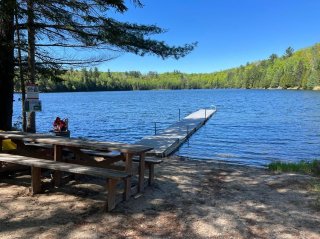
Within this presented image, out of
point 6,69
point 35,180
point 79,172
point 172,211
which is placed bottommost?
point 172,211

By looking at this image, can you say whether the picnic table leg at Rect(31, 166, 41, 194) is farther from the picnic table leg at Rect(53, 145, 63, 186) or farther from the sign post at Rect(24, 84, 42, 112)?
the sign post at Rect(24, 84, 42, 112)

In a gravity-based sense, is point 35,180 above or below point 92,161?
below

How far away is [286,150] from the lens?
1599 cm

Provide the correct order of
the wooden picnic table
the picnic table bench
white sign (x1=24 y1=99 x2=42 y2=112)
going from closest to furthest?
the picnic table bench, the wooden picnic table, white sign (x1=24 y1=99 x2=42 y2=112)

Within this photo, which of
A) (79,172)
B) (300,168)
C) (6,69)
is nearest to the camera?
(79,172)

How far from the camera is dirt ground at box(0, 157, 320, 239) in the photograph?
4.30 m

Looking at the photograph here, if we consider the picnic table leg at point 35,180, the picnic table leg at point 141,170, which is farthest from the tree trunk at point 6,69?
the picnic table leg at point 141,170

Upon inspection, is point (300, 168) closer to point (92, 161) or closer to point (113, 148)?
point (92, 161)

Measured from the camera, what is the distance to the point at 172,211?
5.06m

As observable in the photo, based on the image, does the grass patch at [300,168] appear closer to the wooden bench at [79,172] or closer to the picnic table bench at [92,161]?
the picnic table bench at [92,161]

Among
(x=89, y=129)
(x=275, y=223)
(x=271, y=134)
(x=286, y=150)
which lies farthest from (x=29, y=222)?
(x=89, y=129)

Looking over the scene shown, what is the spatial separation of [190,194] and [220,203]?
623 mm

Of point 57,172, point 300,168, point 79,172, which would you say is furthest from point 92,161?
A: point 300,168

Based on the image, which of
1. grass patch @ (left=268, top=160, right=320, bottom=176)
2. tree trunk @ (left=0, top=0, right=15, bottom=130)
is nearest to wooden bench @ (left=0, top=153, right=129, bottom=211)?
tree trunk @ (left=0, top=0, right=15, bottom=130)
